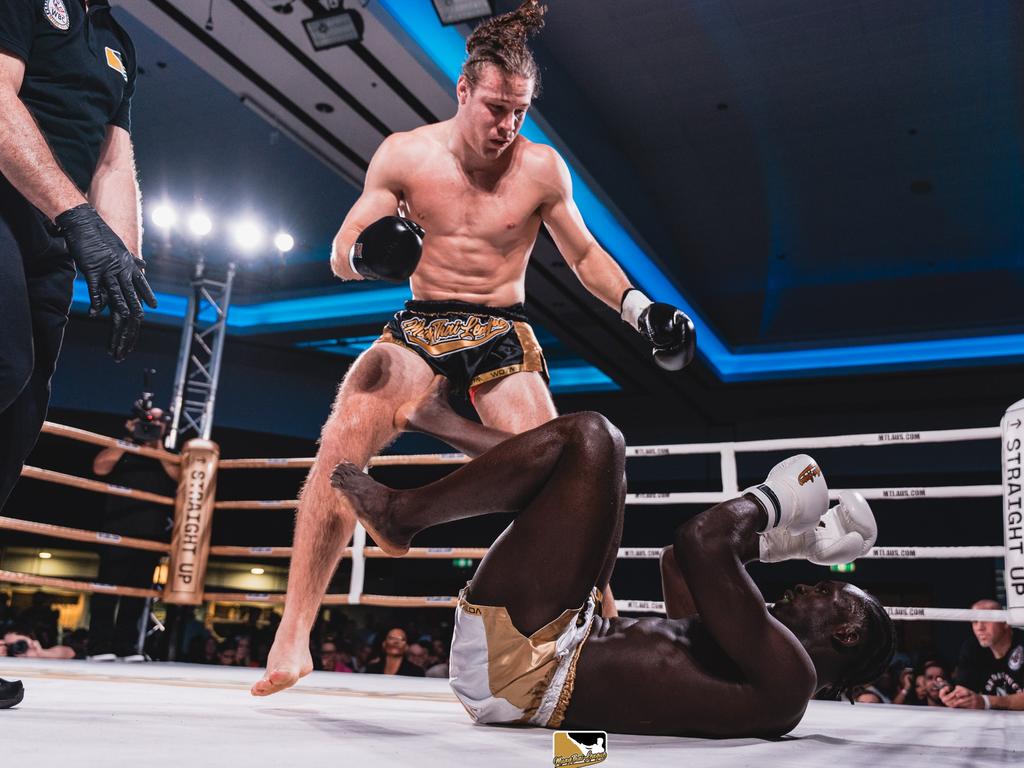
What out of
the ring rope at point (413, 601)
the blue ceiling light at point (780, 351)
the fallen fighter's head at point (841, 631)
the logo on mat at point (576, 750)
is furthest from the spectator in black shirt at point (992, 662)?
the blue ceiling light at point (780, 351)

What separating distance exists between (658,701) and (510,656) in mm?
229

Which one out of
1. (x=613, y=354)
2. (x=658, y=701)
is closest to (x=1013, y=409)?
(x=658, y=701)

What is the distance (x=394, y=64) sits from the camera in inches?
183

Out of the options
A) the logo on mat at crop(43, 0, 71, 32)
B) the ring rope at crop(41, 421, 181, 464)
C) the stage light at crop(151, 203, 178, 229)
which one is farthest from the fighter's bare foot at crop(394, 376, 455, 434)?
the stage light at crop(151, 203, 178, 229)

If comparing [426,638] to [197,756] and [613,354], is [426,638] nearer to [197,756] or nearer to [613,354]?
[613,354]

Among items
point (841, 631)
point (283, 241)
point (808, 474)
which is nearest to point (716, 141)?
point (283, 241)

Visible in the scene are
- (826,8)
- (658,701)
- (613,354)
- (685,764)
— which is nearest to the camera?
(685,764)

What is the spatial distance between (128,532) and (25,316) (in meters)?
3.15

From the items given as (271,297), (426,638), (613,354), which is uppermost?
(271,297)

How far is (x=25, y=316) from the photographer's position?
1.19 meters

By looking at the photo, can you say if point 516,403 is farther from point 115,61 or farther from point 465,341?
point 115,61

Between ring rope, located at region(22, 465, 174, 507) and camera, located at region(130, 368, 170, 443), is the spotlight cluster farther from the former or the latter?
ring rope, located at region(22, 465, 174, 507)

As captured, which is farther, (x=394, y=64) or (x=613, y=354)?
(x=613, y=354)

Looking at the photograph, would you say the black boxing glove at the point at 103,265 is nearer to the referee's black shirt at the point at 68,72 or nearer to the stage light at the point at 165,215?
the referee's black shirt at the point at 68,72
